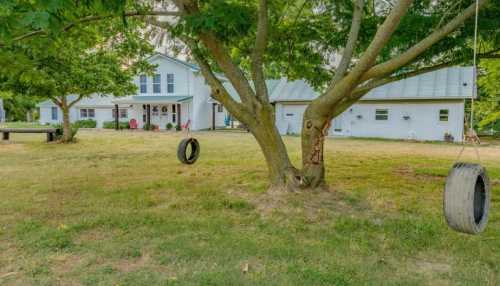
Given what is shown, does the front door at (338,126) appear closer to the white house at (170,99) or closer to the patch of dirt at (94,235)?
the white house at (170,99)

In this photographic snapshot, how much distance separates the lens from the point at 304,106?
22.6 meters

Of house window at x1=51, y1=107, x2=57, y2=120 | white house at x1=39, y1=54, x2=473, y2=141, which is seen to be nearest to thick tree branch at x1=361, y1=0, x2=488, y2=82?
white house at x1=39, y1=54, x2=473, y2=141

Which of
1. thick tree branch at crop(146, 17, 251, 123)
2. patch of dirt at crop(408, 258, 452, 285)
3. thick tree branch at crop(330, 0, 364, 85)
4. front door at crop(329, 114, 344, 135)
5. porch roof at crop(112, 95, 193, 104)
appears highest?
porch roof at crop(112, 95, 193, 104)

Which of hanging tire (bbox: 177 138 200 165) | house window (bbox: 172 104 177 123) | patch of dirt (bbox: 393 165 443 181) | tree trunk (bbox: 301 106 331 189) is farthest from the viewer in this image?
house window (bbox: 172 104 177 123)

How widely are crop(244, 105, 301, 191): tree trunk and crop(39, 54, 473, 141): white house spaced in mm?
12380

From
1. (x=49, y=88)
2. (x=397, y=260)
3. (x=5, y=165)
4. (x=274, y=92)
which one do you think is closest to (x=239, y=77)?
(x=397, y=260)

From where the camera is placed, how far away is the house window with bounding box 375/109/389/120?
2054cm

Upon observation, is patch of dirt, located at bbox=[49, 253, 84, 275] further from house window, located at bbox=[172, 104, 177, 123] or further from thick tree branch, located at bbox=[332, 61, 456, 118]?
house window, located at bbox=[172, 104, 177, 123]

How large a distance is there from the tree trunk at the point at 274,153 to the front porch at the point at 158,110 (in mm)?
20154

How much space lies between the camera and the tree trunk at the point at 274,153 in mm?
5871

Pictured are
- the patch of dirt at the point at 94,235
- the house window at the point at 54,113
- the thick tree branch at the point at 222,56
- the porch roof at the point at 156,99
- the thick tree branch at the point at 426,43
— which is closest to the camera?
the patch of dirt at the point at 94,235

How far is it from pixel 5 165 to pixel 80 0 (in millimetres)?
7306

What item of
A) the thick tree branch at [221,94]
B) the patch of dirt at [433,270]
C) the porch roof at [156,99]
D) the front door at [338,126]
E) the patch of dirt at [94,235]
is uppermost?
the porch roof at [156,99]

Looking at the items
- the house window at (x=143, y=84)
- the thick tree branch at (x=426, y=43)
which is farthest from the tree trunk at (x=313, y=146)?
Result: the house window at (x=143, y=84)
